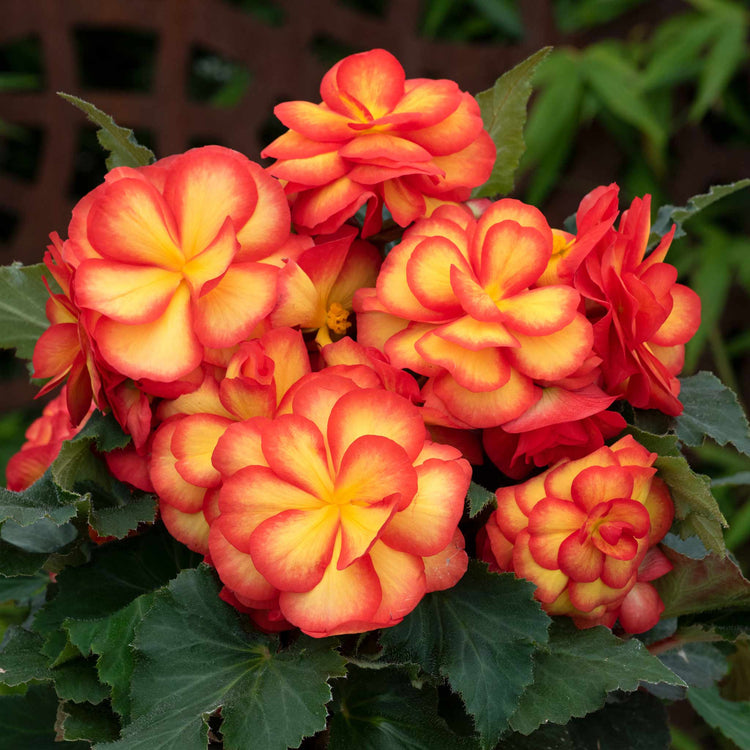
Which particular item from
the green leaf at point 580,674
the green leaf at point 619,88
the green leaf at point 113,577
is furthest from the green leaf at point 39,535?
the green leaf at point 619,88

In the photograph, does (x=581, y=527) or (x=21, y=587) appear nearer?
(x=581, y=527)

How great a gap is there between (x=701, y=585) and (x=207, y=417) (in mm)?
245

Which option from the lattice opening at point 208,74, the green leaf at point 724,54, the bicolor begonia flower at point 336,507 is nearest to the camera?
the bicolor begonia flower at point 336,507

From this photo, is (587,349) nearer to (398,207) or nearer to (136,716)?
(398,207)

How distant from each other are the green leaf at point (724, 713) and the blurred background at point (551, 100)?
95 centimetres

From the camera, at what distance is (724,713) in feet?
1.77

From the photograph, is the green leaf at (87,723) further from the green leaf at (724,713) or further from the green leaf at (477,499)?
the green leaf at (724,713)

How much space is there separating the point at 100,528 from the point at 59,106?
1277mm

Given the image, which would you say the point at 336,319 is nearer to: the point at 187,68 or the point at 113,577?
the point at 113,577

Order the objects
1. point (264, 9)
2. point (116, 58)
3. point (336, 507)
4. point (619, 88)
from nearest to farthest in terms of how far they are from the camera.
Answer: point (336, 507) < point (619, 88) < point (264, 9) < point (116, 58)

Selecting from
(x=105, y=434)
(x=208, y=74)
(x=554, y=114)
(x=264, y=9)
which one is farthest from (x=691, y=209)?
(x=208, y=74)

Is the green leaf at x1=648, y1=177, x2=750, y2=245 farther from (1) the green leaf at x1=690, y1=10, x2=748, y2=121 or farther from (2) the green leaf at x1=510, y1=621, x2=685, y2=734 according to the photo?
(1) the green leaf at x1=690, y1=10, x2=748, y2=121

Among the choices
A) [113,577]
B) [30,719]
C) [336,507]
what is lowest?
[30,719]

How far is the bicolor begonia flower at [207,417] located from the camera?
14.1 inches
